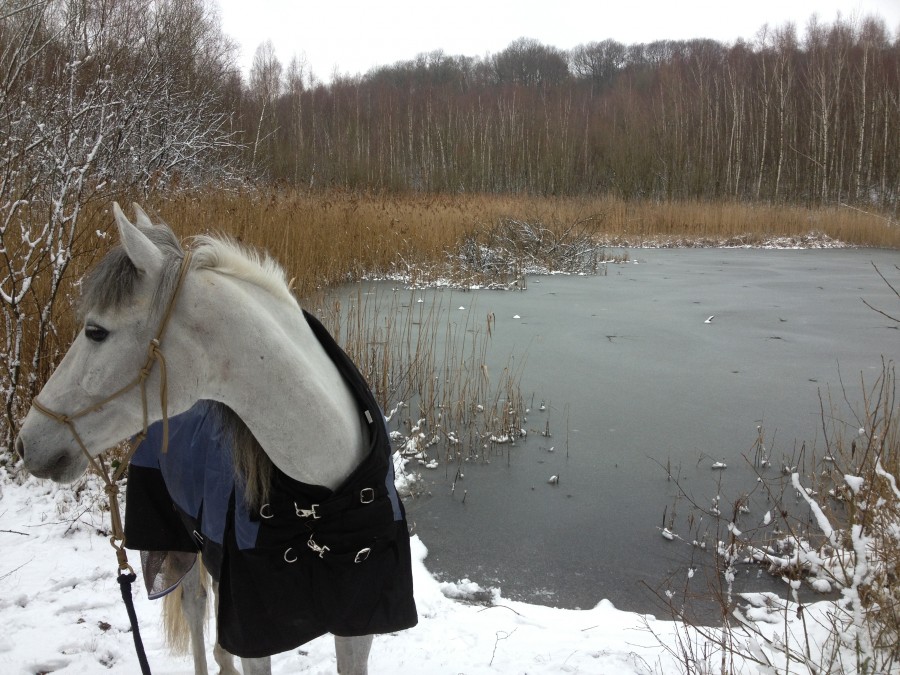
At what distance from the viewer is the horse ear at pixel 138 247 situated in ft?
3.05

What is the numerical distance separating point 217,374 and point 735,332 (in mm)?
6204

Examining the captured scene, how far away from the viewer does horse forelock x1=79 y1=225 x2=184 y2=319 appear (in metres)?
0.97

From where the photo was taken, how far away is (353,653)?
135 centimetres

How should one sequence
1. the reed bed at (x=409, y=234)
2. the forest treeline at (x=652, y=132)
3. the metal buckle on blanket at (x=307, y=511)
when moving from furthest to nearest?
the forest treeline at (x=652, y=132)
the reed bed at (x=409, y=234)
the metal buckle on blanket at (x=307, y=511)

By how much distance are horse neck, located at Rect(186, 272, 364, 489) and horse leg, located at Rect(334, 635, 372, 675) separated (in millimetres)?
446

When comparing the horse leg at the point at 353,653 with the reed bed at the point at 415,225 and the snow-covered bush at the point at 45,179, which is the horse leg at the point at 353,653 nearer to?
the reed bed at the point at 415,225

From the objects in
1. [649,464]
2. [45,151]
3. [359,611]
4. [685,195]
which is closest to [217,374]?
[359,611]

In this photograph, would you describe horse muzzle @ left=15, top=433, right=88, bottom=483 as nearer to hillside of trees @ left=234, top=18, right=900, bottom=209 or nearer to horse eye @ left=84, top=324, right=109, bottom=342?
horse eye @ left=84, top=324, right=109, bottom=342

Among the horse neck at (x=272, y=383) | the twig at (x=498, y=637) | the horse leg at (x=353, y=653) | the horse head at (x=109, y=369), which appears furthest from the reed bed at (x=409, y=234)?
the twig at (x=498, y=637)

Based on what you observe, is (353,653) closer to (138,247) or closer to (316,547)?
(316,547)

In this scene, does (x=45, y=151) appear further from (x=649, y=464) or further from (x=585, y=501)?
(x=649, y=464)

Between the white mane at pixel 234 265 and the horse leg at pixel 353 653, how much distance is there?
2.66ft

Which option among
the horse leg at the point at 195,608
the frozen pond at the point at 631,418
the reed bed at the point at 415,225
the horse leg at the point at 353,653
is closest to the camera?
the horse leg at the point at 353,653

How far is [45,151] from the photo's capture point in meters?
3.78
